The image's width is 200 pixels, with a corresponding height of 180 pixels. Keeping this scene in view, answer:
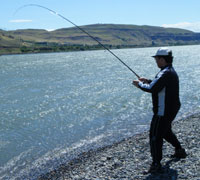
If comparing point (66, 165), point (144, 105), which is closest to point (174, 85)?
point (66, 165)

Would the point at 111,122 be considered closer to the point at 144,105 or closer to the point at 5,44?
the point at 144,105

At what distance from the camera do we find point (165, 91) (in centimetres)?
641

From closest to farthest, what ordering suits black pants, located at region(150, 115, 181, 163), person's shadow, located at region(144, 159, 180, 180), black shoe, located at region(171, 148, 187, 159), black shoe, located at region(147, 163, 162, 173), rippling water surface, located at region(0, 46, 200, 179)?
black pants, located at region(150, 115, 181, 163)
person's shadow, located at region(144, 159, 180, 180)
black shoe, located at region(147, 163, 162, 173)
black shoe, located at region(171, 148, 187, 159)
rippling water surface, located at region(0, 46, 200, 179)

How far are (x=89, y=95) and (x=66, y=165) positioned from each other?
60.5ft

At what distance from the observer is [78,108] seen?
2358 cm

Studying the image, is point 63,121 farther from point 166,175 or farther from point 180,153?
point 166,175

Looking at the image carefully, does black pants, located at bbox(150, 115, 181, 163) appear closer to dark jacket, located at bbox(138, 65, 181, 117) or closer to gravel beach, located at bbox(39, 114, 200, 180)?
dark jacket, located at bbox(138, 65, 181, 117)

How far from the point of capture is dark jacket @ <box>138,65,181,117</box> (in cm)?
634

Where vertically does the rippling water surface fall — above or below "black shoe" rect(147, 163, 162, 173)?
below

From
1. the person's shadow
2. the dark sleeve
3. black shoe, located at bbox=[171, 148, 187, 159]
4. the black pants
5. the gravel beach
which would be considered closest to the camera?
the dark sleeve

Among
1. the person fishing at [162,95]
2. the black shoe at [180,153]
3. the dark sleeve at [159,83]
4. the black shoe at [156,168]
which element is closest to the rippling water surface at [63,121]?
the black shoe at [156,168]

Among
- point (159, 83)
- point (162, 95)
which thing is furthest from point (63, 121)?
point (159, 83)

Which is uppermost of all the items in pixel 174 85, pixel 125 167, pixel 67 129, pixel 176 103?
pixel 174 85

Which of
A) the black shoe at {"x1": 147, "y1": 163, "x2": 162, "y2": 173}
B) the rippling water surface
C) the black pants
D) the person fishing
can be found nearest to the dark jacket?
the person fishing
